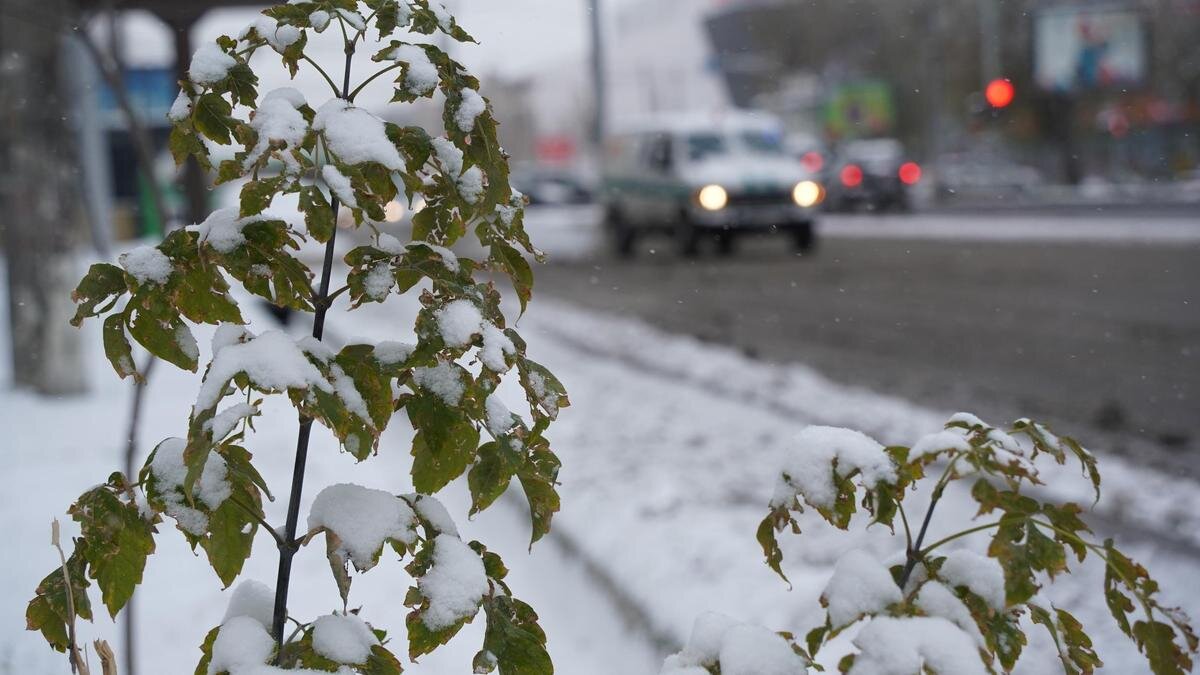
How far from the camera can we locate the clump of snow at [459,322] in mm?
1291

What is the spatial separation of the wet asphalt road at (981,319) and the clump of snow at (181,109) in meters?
4.53

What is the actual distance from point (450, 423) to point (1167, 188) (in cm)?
2915

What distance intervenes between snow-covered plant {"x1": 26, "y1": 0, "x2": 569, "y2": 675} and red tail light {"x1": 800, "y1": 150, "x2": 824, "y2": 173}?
1200 inches

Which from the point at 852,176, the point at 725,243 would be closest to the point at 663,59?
the point at 852,176

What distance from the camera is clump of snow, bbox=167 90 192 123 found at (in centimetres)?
134

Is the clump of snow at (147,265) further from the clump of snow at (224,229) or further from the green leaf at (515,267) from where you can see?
the green leaf at (515,267)

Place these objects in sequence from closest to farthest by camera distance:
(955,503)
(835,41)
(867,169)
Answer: (955,503) → (867,169) → (835,41)

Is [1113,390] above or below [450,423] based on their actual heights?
below

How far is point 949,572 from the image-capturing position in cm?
141

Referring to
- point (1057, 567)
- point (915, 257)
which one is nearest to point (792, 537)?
point (1057, 567)

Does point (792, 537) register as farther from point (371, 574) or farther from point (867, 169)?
point (867, 169)

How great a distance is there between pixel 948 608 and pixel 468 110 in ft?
2.54

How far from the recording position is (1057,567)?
4.17ft

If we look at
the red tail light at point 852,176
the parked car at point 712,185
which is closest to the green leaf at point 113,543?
the parked car at point 712,185
